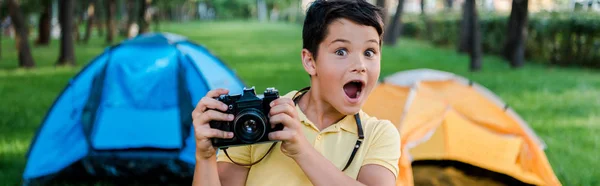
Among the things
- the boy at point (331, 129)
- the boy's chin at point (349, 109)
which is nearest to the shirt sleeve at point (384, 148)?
the boy at point (331, 129)

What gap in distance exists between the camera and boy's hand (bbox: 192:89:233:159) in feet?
5.60

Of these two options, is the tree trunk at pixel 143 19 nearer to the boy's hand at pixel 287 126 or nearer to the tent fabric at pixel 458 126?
the tent fabric at pixel 458 126

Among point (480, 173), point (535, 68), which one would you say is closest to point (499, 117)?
point (480, 173)

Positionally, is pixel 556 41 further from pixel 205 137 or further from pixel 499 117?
pixel 205 137

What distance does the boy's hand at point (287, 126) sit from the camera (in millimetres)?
1694

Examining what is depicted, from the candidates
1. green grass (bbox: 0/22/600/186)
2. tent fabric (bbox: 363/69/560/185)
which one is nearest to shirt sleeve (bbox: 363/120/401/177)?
tent fabric (bbox: 363/69/560/185)

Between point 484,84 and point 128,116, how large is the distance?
650cm

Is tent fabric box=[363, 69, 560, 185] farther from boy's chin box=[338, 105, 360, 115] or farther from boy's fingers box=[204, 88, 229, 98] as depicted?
boy's fingers box=[204, 88, 229, 98]

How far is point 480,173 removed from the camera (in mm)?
4211

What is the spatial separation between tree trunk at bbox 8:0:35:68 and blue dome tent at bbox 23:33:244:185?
25.8 ft

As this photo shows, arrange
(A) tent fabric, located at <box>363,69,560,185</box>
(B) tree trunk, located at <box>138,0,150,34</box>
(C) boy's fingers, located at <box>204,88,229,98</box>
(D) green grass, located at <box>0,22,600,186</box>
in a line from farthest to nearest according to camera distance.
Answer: (B) tree trunk, located at <box>138,0,150,34</box> < (D) green grass, located at <box>0,22,600,186</box> < (A) tent fabric, located at <box>363,69,560,185</box> < (C) boy's fingers, located at <box>204,88,229,98</box>

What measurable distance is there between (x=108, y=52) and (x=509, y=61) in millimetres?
11025

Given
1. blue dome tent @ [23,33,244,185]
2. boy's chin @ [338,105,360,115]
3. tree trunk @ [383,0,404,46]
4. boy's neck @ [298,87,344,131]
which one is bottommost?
tree trunk @ [383,0,404,46]

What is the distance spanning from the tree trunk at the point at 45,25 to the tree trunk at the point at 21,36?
23.9ft
